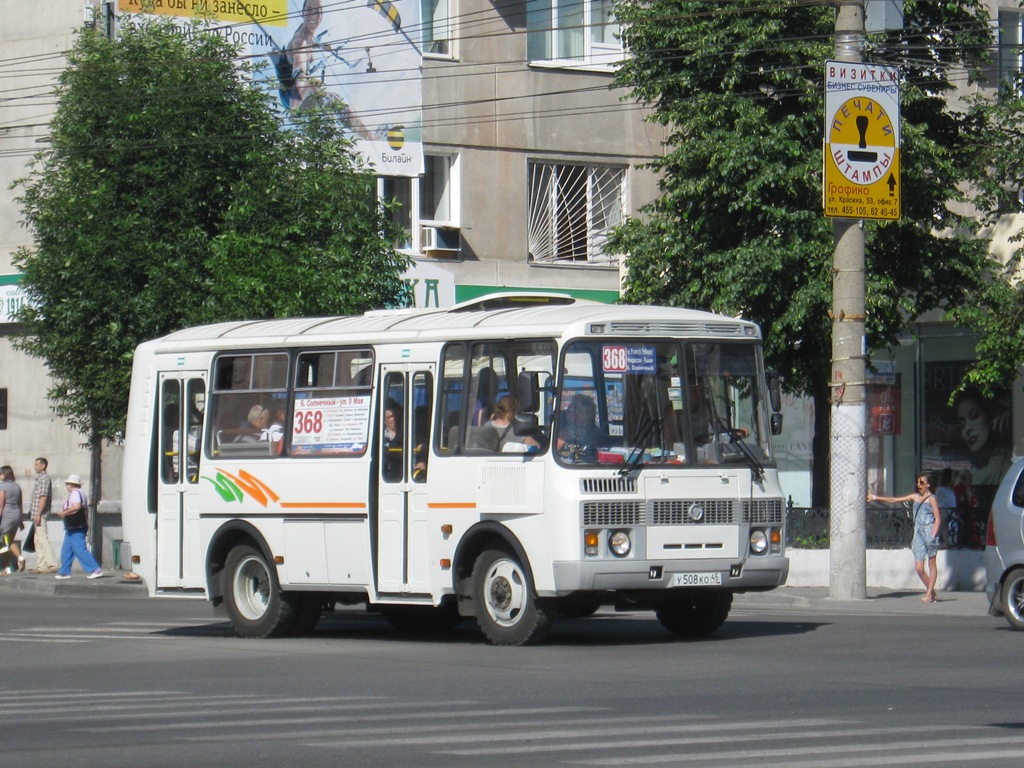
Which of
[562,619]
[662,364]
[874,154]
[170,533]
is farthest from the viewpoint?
[874,154]

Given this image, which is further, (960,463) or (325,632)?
(960,463)

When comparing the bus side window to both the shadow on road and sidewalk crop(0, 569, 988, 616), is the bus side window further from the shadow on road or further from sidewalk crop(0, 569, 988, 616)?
sidewalk crop(0, 569, 988, 616)

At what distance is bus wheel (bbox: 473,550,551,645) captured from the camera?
15180 millimetres

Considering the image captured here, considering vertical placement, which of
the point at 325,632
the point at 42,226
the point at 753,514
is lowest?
the point at 325,632

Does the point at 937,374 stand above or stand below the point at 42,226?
below

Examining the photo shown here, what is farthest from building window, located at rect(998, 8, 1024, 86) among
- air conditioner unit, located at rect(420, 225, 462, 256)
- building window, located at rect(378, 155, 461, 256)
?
air conditioner unit, located at rect(420, 225, 462, 256)

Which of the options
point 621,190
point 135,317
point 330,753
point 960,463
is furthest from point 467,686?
point 621,190

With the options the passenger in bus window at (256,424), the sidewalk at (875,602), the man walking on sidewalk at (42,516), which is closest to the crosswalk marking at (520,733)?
the passenger in bus window at (256,424)

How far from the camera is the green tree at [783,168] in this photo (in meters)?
26.4

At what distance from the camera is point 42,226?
27.4 m

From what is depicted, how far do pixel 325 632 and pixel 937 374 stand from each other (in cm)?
1620

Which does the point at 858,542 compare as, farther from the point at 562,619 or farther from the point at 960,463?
the point at 960,463

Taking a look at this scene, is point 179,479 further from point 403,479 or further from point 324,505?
point 403,479

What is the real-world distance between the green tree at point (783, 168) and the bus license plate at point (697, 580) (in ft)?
37.4
